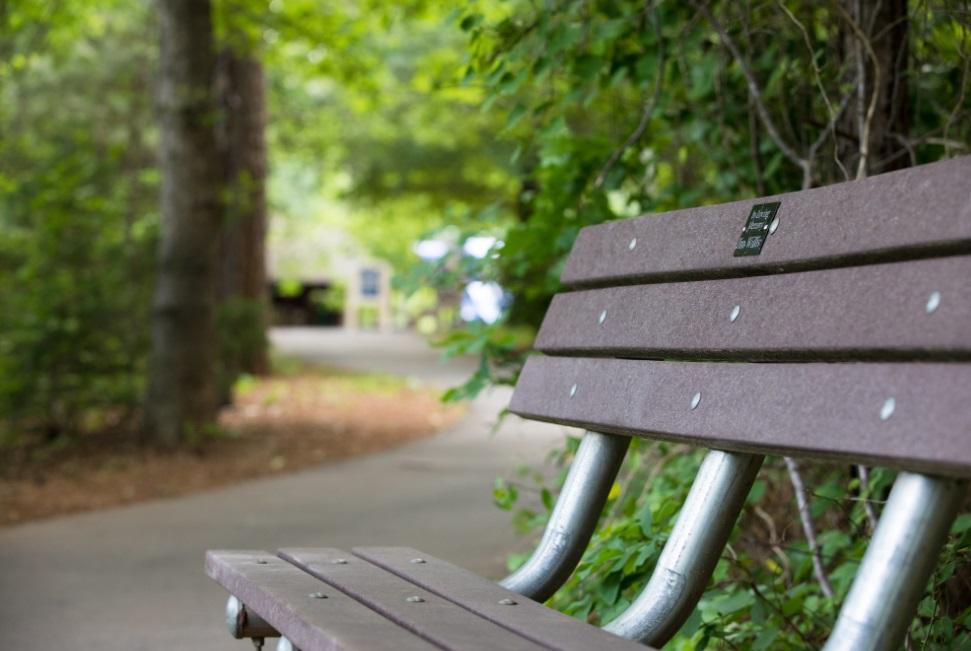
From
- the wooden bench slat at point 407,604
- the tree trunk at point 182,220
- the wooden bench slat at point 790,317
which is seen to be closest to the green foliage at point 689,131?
the wooden bench slat at point 790,317

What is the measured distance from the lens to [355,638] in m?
1.77

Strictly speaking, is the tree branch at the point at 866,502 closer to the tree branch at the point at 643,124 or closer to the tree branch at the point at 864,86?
the tree branch at the point at 864,86

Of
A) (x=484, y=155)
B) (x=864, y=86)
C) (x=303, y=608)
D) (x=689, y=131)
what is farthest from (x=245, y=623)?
(x=484, y=155)

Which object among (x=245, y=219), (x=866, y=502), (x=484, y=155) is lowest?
(x=866, y=502)

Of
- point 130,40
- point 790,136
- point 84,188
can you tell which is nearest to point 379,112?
point 130,40

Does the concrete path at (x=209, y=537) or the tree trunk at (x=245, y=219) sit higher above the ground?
the tree trunk at (x=245, y=219)

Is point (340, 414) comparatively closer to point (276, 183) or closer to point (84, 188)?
point (84, 188)

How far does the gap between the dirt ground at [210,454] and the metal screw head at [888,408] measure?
19.8 ft

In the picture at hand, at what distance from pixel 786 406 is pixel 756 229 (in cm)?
43

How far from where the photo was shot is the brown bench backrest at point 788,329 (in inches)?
63.9

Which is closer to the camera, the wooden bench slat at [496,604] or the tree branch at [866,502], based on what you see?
the wooden bench slat at [496,604]

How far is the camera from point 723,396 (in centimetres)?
205

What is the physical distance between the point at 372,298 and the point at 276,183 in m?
8.75

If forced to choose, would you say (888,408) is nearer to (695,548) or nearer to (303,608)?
(695,548)
